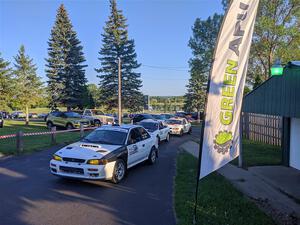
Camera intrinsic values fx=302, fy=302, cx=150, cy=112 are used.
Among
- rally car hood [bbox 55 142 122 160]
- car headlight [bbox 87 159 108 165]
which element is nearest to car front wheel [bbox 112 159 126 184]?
rally car hood [bbox 55 142 122 160]

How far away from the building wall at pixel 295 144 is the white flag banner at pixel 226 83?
590cm

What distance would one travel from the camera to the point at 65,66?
132 ft

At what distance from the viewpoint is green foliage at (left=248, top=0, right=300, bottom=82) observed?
3114 cm

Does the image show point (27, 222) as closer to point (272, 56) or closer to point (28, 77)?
point (272, 56)

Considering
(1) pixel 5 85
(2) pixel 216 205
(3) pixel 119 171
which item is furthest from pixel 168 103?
(2) pixel 216 205

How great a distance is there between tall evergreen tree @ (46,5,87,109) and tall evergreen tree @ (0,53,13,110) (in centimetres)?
525

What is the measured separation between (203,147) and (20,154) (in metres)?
10.00

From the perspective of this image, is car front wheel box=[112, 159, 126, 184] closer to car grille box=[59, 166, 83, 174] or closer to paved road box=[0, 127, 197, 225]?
paved road box=[0, 127, 197, 225]

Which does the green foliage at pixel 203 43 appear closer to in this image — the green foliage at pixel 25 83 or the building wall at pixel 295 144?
the green foliage at pixel 25 83

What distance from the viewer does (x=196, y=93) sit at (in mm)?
53250

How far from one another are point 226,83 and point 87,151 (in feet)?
14.4

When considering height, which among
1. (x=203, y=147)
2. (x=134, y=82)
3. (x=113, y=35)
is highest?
(x=113, y=35)

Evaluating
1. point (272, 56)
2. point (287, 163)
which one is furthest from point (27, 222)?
point (272, 56)

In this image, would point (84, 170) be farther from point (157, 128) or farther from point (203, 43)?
point (203, 43)
